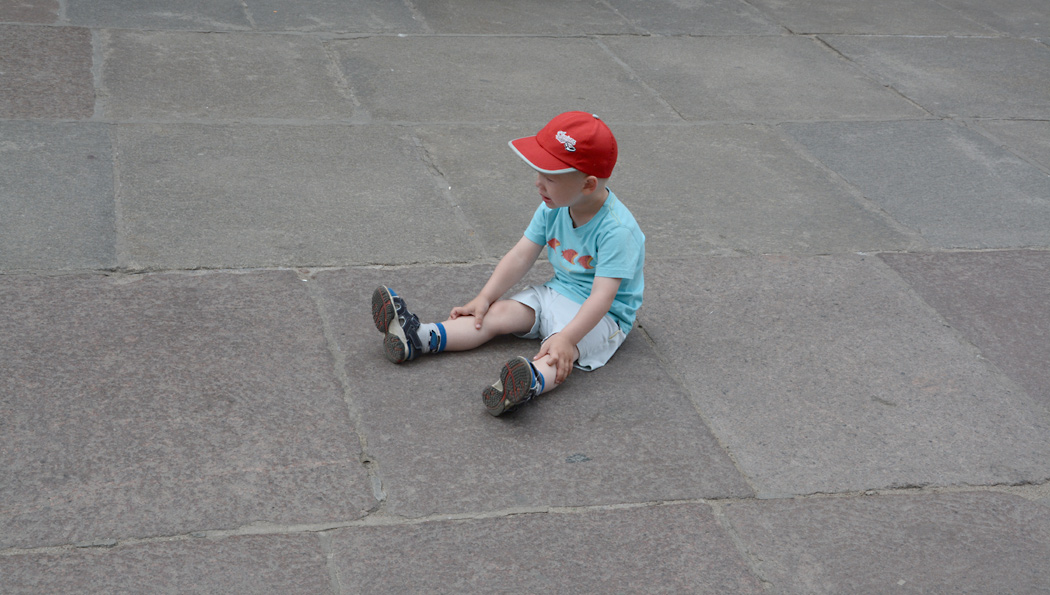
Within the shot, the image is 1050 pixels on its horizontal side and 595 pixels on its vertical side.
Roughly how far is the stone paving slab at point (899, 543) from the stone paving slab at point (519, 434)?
0.19 meters

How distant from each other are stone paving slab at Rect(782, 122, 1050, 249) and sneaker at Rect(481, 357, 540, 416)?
2.42 metres

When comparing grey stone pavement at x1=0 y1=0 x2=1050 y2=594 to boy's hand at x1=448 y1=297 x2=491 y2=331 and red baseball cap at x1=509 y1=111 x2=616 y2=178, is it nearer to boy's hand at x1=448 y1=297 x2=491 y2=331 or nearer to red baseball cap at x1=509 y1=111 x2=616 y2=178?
boy's hand at x1=448 y1=297 x2=491 y2=331

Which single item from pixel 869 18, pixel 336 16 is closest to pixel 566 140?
pixel 336 16

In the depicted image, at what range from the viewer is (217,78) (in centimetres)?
556

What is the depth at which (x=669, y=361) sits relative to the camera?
3.53 meters

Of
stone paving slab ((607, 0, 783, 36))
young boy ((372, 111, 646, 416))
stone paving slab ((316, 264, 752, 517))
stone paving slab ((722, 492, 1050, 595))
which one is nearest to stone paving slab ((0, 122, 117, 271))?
stone paving slab ((316, 264, 752, 517))

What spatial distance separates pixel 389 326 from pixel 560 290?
0.62m

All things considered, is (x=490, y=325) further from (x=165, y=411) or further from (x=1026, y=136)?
(x=1026, y=136)

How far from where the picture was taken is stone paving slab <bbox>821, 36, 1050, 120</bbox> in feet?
20.5

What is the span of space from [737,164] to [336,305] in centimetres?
246

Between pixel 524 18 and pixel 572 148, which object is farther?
pixel 524 18

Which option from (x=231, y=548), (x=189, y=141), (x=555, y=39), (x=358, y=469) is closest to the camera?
(x=231, y=548)

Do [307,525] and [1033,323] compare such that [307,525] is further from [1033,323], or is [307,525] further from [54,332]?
[1033,323]

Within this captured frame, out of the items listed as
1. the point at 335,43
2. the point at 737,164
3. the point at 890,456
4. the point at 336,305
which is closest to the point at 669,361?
the point at 890,456
